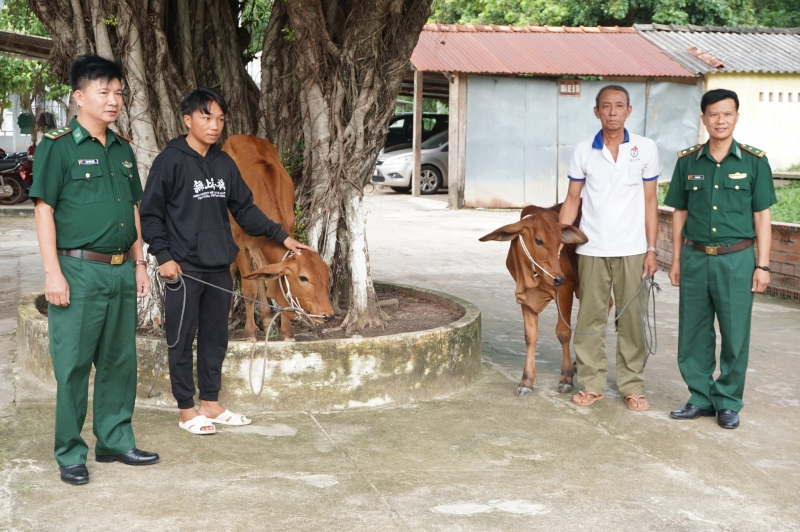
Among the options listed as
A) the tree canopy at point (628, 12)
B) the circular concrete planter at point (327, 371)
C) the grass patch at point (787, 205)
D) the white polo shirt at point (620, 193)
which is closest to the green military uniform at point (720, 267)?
the white polo shirt at point (620, 193)

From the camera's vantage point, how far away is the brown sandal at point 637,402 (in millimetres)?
5695

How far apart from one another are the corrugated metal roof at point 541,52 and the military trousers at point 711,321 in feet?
40.7

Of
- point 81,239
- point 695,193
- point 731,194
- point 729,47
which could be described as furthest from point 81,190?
point 729,47

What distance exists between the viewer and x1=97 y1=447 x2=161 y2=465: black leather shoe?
455cm

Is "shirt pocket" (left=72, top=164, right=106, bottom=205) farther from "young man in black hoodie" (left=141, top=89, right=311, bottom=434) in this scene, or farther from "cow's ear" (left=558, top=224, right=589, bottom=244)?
"cow's ear" (left=558, top=224, right=589, bottom=244)

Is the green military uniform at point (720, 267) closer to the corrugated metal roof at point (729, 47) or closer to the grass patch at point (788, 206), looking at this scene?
the grass patch at point (788, 206)

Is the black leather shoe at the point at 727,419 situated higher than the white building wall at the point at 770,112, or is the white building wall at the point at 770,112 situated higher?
the white building wall at the point at 770,112

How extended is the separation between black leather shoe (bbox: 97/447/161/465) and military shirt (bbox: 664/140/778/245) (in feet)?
10.9

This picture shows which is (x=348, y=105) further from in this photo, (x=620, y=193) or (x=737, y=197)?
(x=737, y=197)

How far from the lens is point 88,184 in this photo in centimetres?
433

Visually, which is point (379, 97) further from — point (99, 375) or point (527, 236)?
point (99, 375)

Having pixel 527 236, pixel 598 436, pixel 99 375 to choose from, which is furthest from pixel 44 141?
pixel 598 436

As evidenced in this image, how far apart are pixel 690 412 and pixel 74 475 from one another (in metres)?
3.49

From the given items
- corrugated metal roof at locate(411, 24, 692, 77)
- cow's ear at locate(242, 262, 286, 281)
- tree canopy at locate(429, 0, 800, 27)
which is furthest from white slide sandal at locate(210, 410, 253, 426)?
tree canopy at locate(429, 0, 800, 27)
